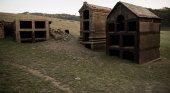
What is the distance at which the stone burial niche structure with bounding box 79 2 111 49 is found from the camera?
15055mm

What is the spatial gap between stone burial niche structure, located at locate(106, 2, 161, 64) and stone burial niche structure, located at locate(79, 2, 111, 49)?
5.84 ft

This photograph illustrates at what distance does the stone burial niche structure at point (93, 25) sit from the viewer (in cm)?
1505

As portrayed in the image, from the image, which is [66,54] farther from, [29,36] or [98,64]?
[29,36]

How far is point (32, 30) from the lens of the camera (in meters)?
15.1

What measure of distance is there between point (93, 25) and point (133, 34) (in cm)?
400

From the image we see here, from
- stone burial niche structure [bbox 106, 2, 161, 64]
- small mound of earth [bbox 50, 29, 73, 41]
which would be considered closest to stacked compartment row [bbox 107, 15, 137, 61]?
stone burial niche structure [bbox 106, 2, 161, 64]

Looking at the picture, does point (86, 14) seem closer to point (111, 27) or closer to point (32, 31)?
point (111, 27)

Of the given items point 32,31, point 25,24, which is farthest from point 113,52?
point 25,24

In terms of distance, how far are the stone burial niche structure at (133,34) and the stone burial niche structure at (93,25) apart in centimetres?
178

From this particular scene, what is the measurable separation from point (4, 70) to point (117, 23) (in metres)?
7.10

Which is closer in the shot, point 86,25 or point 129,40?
point 129,40

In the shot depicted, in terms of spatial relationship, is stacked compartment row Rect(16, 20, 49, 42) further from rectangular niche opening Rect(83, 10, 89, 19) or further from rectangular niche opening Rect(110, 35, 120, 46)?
rectangular niche opening Rect(110, 35, 120, 46)

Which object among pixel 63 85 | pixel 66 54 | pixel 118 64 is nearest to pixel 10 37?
pixel 66 54

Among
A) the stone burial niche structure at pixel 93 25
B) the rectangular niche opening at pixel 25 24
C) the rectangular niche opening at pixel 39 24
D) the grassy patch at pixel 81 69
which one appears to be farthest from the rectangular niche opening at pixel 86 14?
the rectangular niche opening at pixel 25 24
